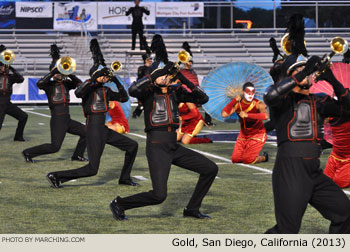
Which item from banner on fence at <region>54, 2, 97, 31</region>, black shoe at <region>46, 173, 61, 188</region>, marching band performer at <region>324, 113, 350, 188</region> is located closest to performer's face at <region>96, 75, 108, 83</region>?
black shoe at <region>46, 173, 61, 188</region>

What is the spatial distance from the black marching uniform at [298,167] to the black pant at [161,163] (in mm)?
1755

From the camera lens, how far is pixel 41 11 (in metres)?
38.4

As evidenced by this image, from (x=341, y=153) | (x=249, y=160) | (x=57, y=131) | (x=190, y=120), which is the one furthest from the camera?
(x=190, y=120)

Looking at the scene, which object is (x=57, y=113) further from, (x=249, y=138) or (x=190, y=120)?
(x=190, y=120)

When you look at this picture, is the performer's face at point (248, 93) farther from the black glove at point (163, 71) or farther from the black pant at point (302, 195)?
the black pant at point (302, 195)

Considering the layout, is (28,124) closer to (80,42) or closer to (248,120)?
(248,120)

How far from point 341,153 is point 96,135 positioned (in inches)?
120

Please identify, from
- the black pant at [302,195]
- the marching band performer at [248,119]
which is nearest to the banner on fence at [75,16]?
the marching band performer at [248,119]

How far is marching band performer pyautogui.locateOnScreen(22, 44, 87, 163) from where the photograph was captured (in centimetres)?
1173

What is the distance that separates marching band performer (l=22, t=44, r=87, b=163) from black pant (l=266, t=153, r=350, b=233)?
6556mm

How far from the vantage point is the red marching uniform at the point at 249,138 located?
40.2ft

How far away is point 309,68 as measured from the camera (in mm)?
5422

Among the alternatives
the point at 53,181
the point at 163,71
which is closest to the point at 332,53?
the point at 163,71

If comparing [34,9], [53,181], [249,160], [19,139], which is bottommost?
[19,139]
